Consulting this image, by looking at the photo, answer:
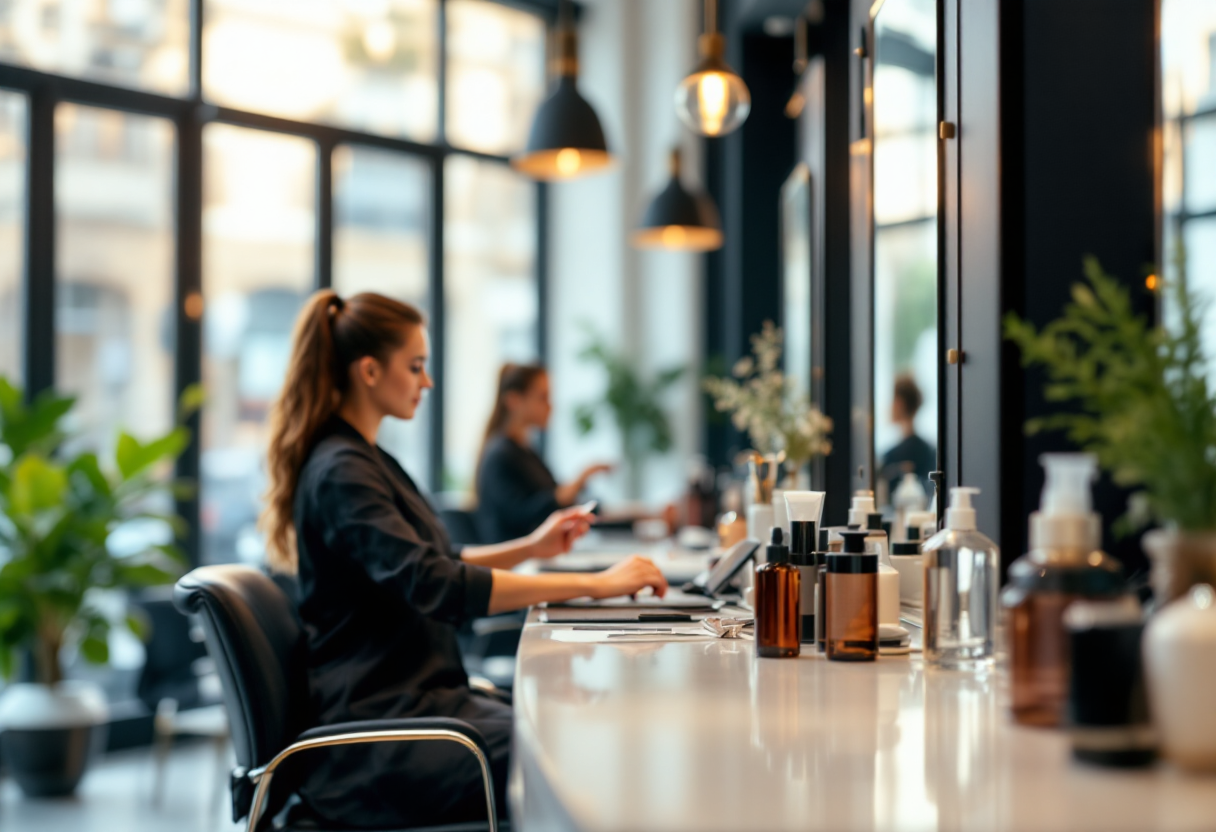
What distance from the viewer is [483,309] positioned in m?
7.11

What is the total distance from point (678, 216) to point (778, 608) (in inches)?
145

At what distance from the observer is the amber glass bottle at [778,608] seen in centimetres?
164

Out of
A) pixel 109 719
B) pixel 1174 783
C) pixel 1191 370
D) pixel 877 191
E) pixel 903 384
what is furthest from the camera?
pixel 109 719

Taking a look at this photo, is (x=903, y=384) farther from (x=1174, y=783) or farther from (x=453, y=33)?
(x=453, y=33)

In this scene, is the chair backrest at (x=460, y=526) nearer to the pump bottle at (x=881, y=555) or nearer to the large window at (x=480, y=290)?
the large window at (x=480, y=290)

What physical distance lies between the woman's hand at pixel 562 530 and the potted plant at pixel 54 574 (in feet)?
8.19

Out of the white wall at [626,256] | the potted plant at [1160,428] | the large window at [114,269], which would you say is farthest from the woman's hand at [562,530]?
the white wall at [626,256]

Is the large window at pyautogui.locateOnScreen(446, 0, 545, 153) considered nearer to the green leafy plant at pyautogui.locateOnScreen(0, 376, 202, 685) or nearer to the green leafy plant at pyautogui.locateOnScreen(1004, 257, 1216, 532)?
the green leafy plant at pyautogui.locateOnScreen(0, 376, 202, 685)

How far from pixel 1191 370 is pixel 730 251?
5.85 meters

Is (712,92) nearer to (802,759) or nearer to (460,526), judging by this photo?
(460,526)

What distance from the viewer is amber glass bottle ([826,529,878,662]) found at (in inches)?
63.1

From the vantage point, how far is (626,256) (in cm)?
738

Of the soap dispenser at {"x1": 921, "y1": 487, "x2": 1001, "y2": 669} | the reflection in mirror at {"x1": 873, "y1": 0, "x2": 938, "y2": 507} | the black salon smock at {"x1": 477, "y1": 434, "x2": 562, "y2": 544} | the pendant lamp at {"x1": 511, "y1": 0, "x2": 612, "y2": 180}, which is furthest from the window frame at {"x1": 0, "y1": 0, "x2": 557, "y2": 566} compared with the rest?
the soap dispenser at {"x1": 921, "y1": 487, "x2": 1001, "y2": 669}

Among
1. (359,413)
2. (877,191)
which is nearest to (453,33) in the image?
(877,191)
